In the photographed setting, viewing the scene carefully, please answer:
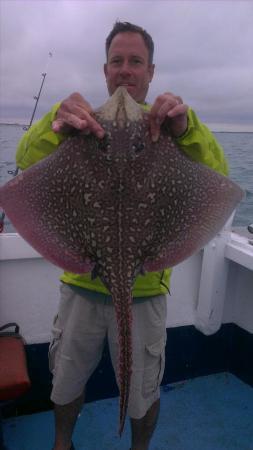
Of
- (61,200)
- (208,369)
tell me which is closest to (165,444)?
(208,369)

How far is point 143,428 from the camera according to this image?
318cm

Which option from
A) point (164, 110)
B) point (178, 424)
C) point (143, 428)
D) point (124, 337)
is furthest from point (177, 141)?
point (178, 424)

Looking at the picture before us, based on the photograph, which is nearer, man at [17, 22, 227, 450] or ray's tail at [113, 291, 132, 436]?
ray's tail at [113, 291, 132, 436]

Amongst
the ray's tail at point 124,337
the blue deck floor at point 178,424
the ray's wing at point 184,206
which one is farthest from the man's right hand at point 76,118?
the blue deck floor at point 178,424

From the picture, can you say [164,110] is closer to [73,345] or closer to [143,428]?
[73,345]

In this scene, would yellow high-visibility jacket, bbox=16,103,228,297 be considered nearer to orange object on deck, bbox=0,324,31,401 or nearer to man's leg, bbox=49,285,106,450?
man's leg, bbox=49,285,106,450

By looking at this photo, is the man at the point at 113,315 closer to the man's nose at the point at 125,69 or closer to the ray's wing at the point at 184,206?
the man's nose at the point at 125,69

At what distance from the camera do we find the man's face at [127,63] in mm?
2746

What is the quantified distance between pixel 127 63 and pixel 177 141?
708 millimetres

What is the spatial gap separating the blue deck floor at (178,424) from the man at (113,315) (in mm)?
720

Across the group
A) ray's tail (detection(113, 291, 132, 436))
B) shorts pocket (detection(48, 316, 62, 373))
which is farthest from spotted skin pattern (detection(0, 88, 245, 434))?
shorts pocket (detection(48, 316, 62, 373))

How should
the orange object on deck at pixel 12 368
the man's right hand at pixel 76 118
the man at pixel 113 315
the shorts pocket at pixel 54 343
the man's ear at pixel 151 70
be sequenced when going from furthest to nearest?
1. the orange object on deck at pixel 12 368
2. the shorts pocket at pixel 54 343
3. the man's ear at pixel 151 70
4. the man at pixel 113 315
5. the man's right hand at pixel 76 118

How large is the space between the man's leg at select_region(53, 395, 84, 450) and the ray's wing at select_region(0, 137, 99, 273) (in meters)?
1.49

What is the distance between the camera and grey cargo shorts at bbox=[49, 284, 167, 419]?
2.99 meters
